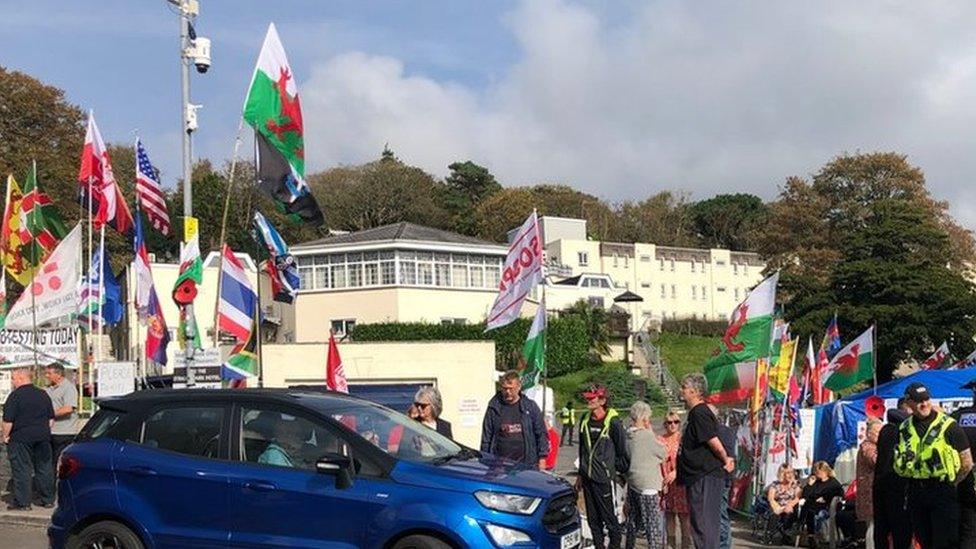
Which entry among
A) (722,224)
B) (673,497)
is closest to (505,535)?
(673,497)

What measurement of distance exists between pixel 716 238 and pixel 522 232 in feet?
281

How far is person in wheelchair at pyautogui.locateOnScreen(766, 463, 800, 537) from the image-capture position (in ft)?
47.9

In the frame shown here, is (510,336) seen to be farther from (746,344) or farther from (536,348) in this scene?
(746,344)

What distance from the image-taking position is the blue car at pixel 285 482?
7883 millimetres

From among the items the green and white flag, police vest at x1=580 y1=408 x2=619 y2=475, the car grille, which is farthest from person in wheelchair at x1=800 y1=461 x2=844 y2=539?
the car grille

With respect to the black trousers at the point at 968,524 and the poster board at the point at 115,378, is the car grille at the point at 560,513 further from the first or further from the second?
the poster board at the point at 115,378

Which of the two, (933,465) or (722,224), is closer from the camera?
(933,465)

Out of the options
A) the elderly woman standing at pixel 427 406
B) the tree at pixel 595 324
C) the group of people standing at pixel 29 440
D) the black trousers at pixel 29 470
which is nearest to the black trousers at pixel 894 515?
the elderly woman standing at pixel 427 406

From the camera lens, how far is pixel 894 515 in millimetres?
9898

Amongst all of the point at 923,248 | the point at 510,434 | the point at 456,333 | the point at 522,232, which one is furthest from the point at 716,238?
the point at 510,434

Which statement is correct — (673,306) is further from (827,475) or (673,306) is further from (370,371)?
(827,475)

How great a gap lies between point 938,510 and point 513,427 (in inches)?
156

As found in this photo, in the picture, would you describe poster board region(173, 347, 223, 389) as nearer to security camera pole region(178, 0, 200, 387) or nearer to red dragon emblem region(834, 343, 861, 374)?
security camera pole region(178, 0, 200, 387)

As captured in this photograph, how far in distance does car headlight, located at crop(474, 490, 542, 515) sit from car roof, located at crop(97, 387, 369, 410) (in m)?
1.57
